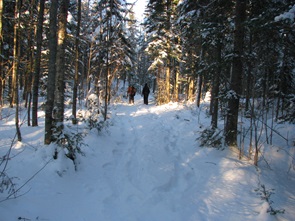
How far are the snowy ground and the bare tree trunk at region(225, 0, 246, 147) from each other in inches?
22.9

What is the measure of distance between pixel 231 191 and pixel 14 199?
159 inches

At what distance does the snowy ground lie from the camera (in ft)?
11.5

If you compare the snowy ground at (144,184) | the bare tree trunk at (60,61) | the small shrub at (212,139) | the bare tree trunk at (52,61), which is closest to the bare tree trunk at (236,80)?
the small shrub at (212,139)

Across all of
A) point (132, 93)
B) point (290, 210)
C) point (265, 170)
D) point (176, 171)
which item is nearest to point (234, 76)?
point (265, 170)

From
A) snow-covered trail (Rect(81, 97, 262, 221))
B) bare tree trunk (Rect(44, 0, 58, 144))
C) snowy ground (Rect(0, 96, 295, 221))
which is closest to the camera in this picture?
snowy ground (Rect(0, 96, 295, 221))

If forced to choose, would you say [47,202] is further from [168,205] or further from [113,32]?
[113,32]

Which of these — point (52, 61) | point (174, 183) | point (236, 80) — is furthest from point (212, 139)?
point (52, 61)

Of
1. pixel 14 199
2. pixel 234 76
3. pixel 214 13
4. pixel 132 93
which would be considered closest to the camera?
pixel 14 199

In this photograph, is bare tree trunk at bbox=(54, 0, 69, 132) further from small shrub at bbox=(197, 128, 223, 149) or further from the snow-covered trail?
small shrub at bbox=(197, 128, 223, 149)

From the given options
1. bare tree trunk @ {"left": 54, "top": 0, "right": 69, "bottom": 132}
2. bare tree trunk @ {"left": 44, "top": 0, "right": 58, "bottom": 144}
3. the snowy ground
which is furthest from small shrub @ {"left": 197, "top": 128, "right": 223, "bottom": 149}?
bare tree trunk @ {"left": 44, "top": 0, "right": 58, "bottom": 144}

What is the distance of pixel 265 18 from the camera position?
4.39m

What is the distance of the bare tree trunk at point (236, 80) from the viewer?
6.23 metres

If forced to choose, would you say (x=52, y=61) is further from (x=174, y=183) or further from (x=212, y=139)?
(x=212, y=139)

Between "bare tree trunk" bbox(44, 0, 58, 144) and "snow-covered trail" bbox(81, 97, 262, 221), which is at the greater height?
"bare tree trunk" bbox(44, 0, 58, 144)
